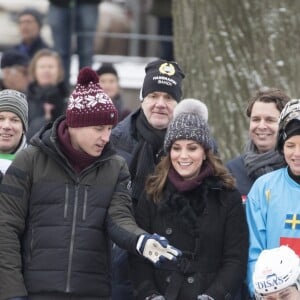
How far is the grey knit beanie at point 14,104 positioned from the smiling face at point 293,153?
1540 mm

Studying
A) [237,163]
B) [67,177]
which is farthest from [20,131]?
[237,163]

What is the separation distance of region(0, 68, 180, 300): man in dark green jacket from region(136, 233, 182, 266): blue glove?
1 centimetres

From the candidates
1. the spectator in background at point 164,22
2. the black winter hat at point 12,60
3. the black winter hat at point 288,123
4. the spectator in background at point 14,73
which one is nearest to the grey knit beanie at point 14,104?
the black winter hat at point 288,123

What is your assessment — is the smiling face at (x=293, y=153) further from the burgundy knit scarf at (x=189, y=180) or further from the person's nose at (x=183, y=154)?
the person's nose at (x=183, y=154)

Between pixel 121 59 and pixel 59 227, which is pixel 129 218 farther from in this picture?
pixel 121 59

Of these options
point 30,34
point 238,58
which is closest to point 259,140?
point 238,58

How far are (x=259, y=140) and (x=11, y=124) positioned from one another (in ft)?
4.73

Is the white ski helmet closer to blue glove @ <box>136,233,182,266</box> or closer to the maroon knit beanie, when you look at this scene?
blue glove @ <box>136,233,182,266</box>

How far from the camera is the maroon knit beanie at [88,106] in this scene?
664cm

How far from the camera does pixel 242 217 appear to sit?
678 cm

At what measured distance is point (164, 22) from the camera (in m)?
14.7

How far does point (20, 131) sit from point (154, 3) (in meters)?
7.37

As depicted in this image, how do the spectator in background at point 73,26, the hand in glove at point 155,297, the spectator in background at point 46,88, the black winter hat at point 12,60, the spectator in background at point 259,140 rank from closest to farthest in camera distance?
the hand in glove at point 155,297 < the spectator in background at point 259,140 < the spectator in background at point 46,88 < the black winter hat at point 12,60 < the spectator in background at point 73,26

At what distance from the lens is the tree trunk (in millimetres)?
9398
